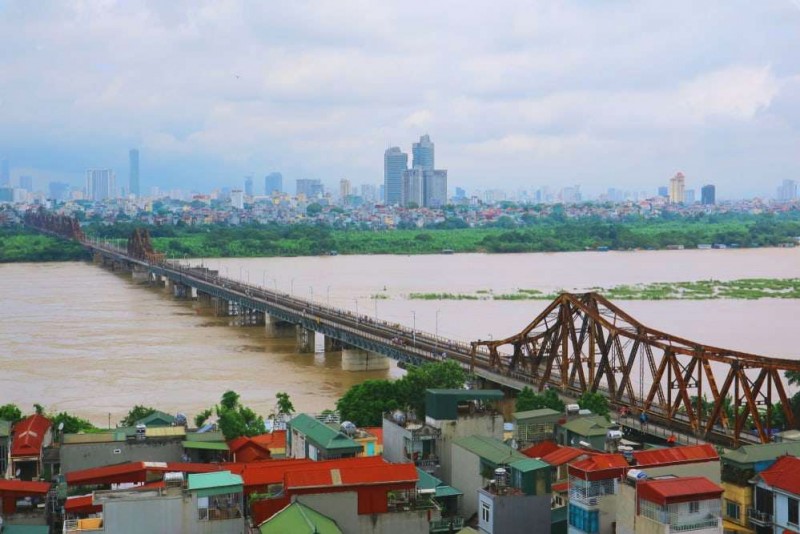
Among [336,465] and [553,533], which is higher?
[336,465]

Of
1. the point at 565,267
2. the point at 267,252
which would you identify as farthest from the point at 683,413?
the point at 267,252

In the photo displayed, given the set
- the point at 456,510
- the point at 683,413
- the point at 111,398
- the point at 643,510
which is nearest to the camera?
the point at 643,510

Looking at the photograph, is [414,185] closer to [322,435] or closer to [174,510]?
[322,435]

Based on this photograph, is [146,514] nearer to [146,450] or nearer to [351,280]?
[146,450]

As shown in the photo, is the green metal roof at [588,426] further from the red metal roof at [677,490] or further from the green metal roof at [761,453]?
the red metal roof at [677,490]

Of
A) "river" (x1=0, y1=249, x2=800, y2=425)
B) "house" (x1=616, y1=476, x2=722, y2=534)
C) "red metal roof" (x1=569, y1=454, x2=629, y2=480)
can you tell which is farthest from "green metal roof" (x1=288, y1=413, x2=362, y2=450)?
"river" (x1=0, y1=249, x2=800, y2=425)

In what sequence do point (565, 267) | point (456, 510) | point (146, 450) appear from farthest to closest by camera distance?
point (565, 267), point (146, 450), point (456, 510)

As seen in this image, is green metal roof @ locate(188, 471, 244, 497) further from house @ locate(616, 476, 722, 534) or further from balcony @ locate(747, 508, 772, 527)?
balcony @ locate(747, 508, 772, 527)
